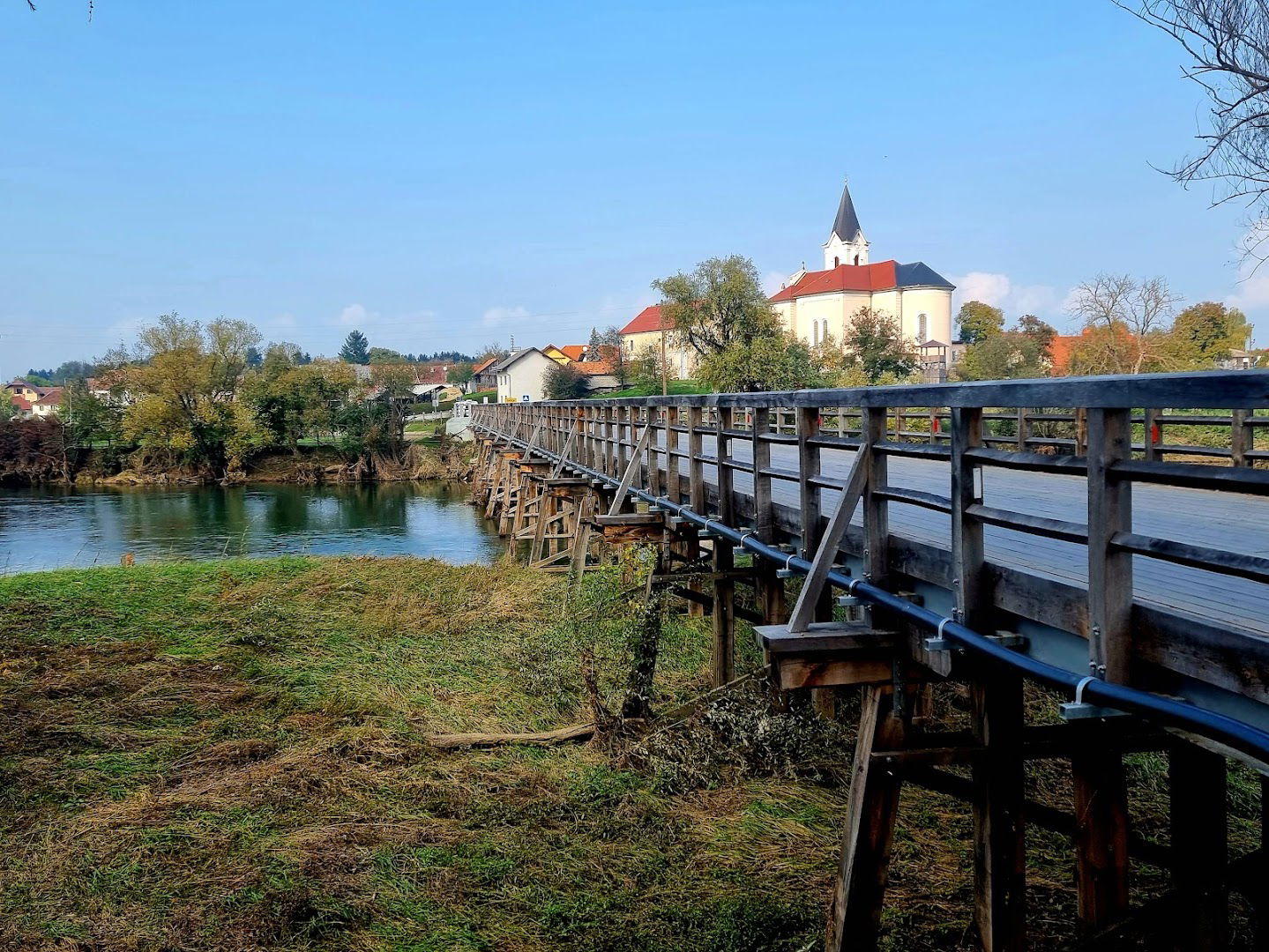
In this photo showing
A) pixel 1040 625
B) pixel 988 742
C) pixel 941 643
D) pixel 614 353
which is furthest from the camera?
pixel 614 353

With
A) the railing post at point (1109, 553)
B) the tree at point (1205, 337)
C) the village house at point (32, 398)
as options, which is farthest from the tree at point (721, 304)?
the village house at point (32, 398)

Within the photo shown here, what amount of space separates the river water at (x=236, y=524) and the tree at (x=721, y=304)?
50.8 feet

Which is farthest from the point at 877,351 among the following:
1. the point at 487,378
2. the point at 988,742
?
the point at 988,742

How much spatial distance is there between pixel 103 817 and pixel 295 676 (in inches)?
144

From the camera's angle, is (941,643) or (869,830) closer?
(941,643)

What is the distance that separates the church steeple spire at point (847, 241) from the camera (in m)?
97.4

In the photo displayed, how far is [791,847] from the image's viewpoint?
6.55 m

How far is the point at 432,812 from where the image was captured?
23.8 ft

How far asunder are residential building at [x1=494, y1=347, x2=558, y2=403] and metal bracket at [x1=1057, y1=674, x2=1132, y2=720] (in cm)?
7855

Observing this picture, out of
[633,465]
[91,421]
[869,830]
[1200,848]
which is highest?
[91,421]

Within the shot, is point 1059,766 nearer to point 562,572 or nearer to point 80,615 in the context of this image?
point 562,572

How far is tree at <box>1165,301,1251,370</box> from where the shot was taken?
31281mm

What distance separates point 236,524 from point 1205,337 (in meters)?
37.7

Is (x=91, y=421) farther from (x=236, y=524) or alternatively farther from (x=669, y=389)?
(x=669, y=389)
